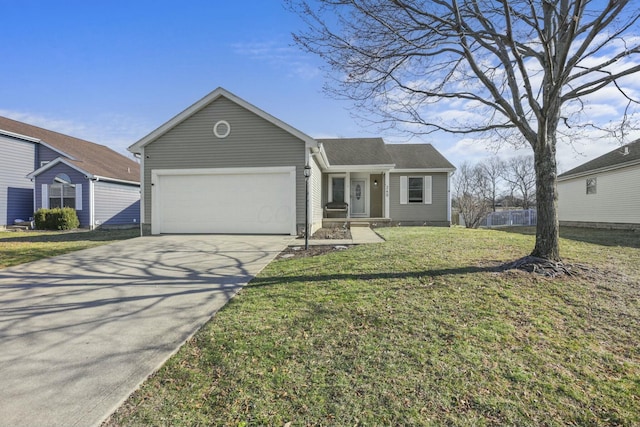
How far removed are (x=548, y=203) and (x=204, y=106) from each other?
10889 mm

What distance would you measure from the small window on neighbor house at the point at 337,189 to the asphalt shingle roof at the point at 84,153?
12.4 metres

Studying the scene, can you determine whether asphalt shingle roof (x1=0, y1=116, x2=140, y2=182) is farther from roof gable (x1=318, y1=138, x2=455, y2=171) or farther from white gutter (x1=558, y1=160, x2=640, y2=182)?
white gutter (x1=558, y1=160, x2=640, y2=182)

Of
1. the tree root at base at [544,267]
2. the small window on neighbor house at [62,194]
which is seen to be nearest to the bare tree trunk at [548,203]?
the tree root at base at [544,267]

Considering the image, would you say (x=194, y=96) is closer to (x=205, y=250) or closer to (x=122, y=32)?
(x=122, y=32)

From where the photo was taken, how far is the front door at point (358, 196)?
1688 centimetres

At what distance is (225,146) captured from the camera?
11.6 m

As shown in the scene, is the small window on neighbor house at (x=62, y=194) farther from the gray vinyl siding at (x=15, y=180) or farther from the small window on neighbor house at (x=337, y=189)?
the small window on neighbor house at (x=337, y=189)

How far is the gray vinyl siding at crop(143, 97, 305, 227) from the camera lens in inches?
449

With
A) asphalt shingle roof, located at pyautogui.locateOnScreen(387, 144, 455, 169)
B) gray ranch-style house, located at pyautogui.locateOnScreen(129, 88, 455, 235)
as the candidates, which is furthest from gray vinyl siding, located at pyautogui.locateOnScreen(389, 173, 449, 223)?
gray ranch-style house, located at pyautogui.locateOnScreen(129, 88, 455, 235)

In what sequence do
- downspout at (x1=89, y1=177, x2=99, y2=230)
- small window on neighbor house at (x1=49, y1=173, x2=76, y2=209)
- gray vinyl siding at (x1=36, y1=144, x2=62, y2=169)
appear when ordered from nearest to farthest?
1. downspout at (x1=89, y1=177, x2=99, y2=230)
2. small window on neighbor house at (x1=49, y1=173, x2=76, y2=209)
3. gray vinyl siding at (x1=36, y1=144, x2=62, y2=169)

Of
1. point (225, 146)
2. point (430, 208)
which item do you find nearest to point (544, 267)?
point (225, 146)

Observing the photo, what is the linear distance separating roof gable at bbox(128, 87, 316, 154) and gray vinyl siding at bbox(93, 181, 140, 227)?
749 cm

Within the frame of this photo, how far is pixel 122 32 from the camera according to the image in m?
9.16

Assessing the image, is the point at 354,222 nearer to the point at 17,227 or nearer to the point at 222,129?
the point at 222,129
